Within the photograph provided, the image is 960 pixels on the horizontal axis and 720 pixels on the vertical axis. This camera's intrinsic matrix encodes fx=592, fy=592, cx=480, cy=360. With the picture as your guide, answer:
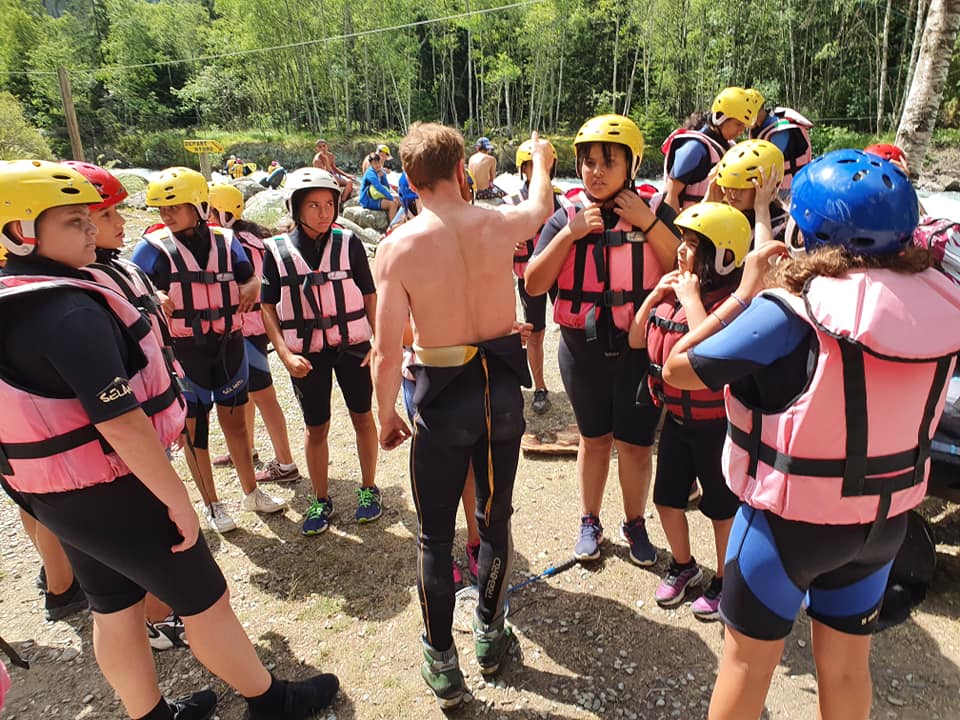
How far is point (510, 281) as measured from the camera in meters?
2.68

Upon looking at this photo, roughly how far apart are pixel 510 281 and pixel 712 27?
3723 cm

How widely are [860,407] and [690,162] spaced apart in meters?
3.16

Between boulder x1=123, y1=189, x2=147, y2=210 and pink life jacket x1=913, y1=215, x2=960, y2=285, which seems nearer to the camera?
pink life jacket x1=913, y1=215, x2=960, y2=285

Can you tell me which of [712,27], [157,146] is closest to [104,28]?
[157,146]

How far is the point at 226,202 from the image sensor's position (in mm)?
4809

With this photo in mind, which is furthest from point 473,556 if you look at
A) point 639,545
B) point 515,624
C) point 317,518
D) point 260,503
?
point 260,503

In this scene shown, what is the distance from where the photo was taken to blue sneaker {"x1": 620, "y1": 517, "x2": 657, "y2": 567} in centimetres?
376

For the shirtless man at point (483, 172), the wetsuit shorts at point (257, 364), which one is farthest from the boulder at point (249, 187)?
the wetsuit shorts at point (257, 364)

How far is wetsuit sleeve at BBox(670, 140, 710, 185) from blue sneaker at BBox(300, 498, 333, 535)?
3626mm

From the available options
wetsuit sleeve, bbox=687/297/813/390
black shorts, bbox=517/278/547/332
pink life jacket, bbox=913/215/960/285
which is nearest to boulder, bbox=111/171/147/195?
black shorts, bbox=517/278/547/332

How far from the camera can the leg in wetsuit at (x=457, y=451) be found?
2615mm

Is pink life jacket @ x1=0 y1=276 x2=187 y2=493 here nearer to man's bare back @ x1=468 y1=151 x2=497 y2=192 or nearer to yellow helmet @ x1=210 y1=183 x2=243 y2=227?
yellow helmet @ x1=210 y1=183 x2=243 y2=227

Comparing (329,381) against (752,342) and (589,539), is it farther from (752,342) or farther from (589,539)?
(752,342)

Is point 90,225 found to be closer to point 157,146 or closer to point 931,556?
point 931,556
